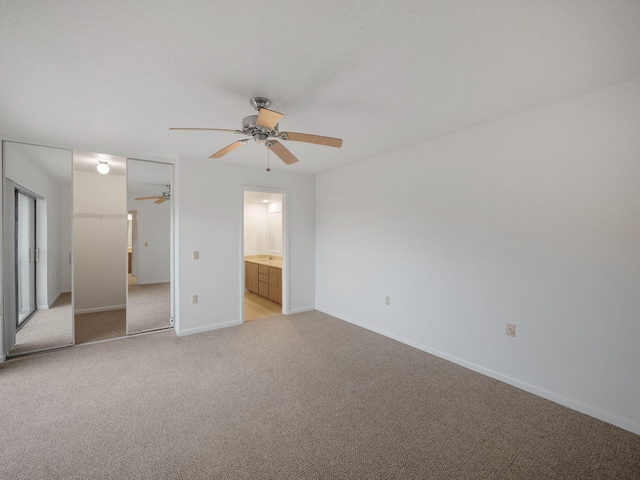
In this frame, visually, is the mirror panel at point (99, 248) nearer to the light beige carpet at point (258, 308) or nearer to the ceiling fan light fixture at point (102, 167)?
the ceiling fan light fixture at point (102, 167)

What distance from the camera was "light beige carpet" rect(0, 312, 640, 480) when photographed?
1740mm

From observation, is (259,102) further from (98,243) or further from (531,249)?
(98,243)

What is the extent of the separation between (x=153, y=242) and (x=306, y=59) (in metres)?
3.48

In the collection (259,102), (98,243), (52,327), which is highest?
(259,102)

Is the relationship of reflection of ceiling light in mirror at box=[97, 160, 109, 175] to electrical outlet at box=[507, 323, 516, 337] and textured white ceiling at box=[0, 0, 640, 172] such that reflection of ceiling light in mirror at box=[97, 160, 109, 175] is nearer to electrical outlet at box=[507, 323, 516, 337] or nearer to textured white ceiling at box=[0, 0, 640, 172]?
textured white ceiling at box=[0, 0, 640, 172]

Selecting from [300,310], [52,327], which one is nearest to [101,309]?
[52,327]

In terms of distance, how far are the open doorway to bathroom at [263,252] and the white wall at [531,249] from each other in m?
2.49

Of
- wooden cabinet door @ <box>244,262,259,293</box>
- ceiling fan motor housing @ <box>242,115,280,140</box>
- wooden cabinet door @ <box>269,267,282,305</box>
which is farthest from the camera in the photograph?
wooden cabinet door @ <box>244,262,259,293</box>

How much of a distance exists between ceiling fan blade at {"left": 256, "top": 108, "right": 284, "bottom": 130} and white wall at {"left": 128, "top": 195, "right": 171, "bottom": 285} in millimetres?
2703

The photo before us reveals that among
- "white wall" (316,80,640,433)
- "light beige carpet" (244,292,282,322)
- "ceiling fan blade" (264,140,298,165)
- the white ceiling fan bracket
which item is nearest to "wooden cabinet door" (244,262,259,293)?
"light beige carpet" (244,292,282,322)

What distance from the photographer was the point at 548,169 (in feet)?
7.97

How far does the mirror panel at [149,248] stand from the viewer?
3996 millimetres

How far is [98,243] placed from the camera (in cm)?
443

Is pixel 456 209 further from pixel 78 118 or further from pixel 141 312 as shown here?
pixel 141 312
